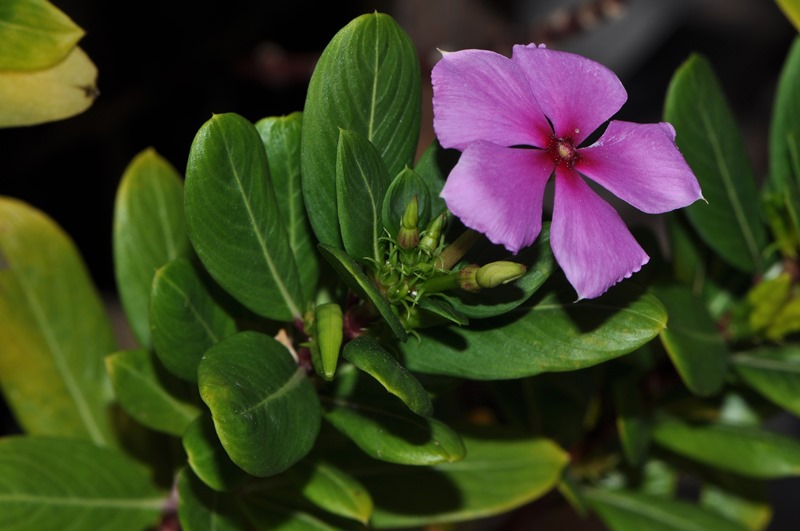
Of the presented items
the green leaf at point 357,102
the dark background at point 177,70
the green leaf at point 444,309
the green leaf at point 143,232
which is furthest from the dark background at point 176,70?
the green leaf at point 444,309

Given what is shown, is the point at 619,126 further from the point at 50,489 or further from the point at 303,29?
the point at 303,29

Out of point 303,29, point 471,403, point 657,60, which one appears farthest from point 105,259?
point 657,60

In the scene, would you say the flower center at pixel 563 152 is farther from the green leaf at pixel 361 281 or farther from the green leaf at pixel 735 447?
the green leaf at pixel 735 447

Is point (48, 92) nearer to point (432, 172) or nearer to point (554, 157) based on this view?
point (432, 172)

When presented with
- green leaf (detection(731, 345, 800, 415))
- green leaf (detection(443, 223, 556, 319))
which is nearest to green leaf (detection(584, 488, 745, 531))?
green leaf (detection(731, 345, 800, 415))

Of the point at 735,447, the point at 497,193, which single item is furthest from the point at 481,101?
the point at 735,447
